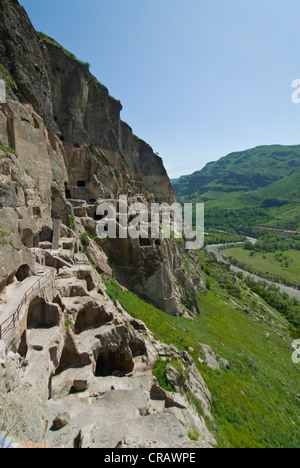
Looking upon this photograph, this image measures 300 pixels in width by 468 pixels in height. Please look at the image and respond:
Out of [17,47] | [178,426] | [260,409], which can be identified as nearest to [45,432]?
[178,426]

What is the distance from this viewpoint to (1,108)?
17.3 meters

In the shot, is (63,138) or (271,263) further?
(271,263)

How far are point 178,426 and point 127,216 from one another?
76.6ft

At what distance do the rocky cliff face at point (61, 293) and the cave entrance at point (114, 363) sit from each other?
0.20 feet

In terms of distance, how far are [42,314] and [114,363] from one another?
215 inches

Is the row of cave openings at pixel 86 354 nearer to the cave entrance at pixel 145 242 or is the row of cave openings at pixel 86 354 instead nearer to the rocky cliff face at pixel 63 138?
the rocky cliff face at pixel 63 138

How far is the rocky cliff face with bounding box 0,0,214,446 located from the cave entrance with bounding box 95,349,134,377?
0.06 meters

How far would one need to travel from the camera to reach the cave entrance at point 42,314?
35.3ft

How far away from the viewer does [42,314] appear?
11.0 metres

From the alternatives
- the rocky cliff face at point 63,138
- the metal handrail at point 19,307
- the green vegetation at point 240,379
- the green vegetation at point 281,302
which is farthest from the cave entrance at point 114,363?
the green vegetation at point 281,302

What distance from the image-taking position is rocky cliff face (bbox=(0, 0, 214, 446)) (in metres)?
8.02
